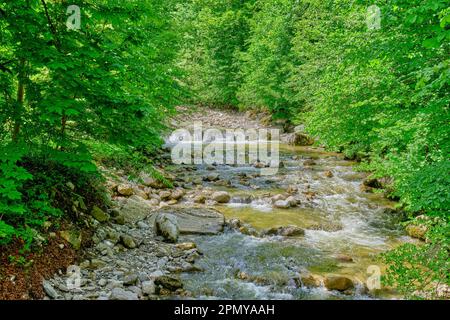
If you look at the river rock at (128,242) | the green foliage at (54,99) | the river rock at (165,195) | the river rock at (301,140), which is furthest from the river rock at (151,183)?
the river rock at (301,140)

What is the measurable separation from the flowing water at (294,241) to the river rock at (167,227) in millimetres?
462

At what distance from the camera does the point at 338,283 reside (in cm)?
617

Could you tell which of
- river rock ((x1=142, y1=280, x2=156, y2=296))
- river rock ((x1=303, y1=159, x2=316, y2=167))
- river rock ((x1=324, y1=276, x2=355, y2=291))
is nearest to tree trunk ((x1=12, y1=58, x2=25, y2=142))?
river rock ((x1=142, y1=280, x2=156, y2=296))

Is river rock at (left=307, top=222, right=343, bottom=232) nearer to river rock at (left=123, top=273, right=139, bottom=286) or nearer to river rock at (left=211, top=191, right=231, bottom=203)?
river rock at (left=211, top=191, right=231, bottom=203)

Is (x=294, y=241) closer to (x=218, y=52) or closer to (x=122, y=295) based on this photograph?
(x=122, y=295)

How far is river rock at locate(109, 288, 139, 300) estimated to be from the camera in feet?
16.4

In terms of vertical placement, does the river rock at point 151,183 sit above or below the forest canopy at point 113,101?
below

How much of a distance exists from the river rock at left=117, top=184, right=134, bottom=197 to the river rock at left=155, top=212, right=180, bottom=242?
5.80ft

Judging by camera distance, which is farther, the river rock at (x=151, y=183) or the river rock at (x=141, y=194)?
the river rock at (x=151, y=183)

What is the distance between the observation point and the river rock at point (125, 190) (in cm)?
918

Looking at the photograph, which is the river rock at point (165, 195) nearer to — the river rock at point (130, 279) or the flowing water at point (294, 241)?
the flowing water at point (294, 241)

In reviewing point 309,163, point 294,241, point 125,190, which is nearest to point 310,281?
point 294,241
